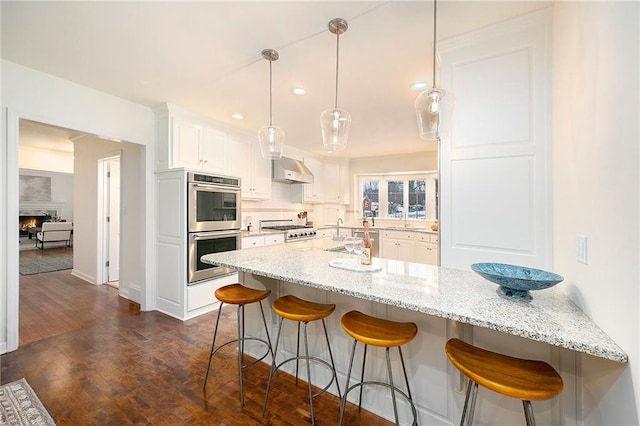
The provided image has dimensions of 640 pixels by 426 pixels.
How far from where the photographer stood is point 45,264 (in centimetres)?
548

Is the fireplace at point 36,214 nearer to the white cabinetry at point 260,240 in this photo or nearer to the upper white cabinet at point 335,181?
the white cabinetry at point 260,240

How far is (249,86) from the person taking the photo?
264 centimetres

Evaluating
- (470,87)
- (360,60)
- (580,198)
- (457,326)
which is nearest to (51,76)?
(360,60)

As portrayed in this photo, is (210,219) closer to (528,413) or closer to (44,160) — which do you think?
(528,413)

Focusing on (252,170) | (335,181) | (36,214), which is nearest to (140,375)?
(252,170)

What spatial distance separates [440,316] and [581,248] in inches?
26.5

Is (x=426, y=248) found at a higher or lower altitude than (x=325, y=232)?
lower

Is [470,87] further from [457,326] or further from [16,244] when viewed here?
[16,244]

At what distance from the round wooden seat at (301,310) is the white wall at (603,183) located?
3.88 feet

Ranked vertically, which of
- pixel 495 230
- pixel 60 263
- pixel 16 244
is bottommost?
pixel 60 263

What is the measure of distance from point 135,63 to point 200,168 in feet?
4.59

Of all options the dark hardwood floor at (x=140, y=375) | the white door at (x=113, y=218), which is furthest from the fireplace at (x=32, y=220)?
the dark hardwood floor at (x=140, y=375)

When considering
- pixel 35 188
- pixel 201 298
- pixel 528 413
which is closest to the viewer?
pixel 528 413

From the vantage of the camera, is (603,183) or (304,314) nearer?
(603,183)
